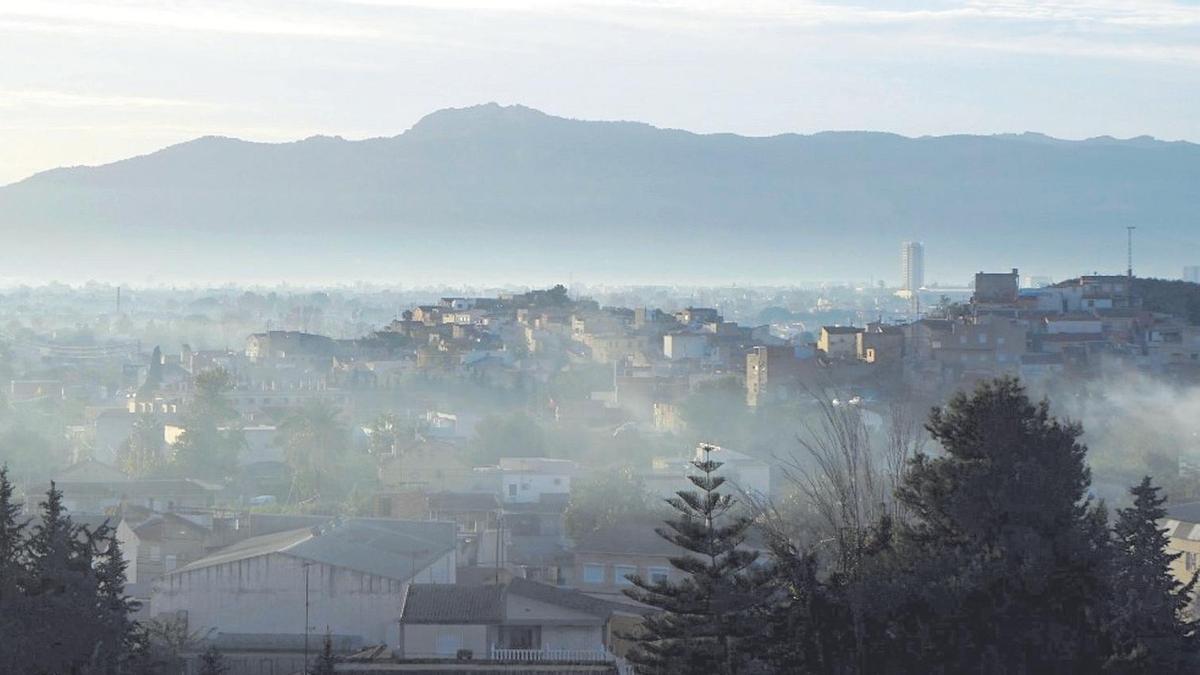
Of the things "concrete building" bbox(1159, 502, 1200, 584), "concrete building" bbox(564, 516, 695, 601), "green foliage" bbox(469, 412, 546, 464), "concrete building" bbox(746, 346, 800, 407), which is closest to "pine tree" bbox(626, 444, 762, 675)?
"concrete building" bbox(564, 516, 695, 601)

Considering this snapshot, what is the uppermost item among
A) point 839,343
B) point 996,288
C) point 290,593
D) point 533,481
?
point 996,288

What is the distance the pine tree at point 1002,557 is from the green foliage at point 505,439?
25.4 metres

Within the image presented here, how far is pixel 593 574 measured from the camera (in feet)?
83.7

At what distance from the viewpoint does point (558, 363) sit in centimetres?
6272

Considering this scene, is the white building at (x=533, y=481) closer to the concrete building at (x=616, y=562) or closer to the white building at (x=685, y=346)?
the concrete building at (x=616, y=562)

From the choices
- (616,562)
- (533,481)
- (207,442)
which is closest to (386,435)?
(207,442)

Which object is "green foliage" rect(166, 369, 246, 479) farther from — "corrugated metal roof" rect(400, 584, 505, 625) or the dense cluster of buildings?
"corrugated metal roof" rect(400, 584, 505, 625)

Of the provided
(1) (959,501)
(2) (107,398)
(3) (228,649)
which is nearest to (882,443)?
(3) (228,649)

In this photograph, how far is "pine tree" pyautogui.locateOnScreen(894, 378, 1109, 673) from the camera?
16031mm

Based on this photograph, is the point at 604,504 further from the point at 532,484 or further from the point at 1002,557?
the point at 1002,557

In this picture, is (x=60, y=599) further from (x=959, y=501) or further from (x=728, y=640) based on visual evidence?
(x=959, y=501)

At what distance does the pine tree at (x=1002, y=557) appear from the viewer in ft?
52.6

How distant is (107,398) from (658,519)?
36808 mm

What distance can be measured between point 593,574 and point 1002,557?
9778 mm
